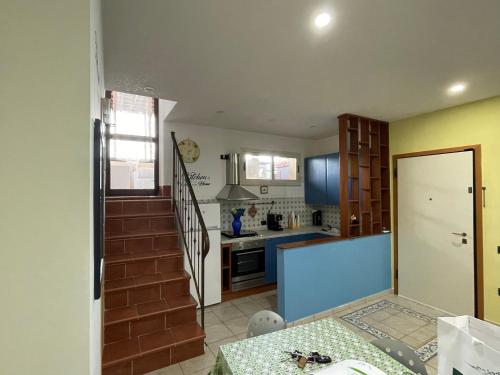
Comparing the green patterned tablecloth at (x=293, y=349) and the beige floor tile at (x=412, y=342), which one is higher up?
the green patterned tablecloth at (x=293, y=349)

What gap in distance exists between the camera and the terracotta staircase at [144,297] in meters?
2.12

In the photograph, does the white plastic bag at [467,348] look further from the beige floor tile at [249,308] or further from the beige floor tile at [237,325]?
the beige floor tile at [249,308]

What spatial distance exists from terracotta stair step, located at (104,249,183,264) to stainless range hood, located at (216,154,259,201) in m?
1.23

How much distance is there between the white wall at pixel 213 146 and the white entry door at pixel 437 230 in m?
1.58

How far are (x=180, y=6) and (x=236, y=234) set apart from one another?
2.98 m

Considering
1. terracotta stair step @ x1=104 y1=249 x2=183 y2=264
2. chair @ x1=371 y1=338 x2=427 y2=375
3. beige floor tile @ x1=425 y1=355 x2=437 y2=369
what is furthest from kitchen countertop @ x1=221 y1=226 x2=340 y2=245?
chair @ x1=371 y1=338 x2=427 y2=375

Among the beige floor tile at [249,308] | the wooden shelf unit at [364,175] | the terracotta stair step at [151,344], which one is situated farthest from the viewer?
the wooden shelf unit at [364,175]

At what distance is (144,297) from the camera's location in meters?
2.48

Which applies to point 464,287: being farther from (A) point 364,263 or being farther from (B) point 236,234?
(B) point 236,234

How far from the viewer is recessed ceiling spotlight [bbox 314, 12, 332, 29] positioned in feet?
4.71

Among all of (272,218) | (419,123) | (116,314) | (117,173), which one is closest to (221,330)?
(116,314)

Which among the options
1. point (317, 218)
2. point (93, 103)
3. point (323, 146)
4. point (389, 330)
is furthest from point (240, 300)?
point (93, 103)

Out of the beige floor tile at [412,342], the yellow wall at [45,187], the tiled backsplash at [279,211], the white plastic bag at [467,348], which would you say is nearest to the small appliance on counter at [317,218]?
the tiled backsplash at [279,211]

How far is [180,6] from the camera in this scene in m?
1.38
